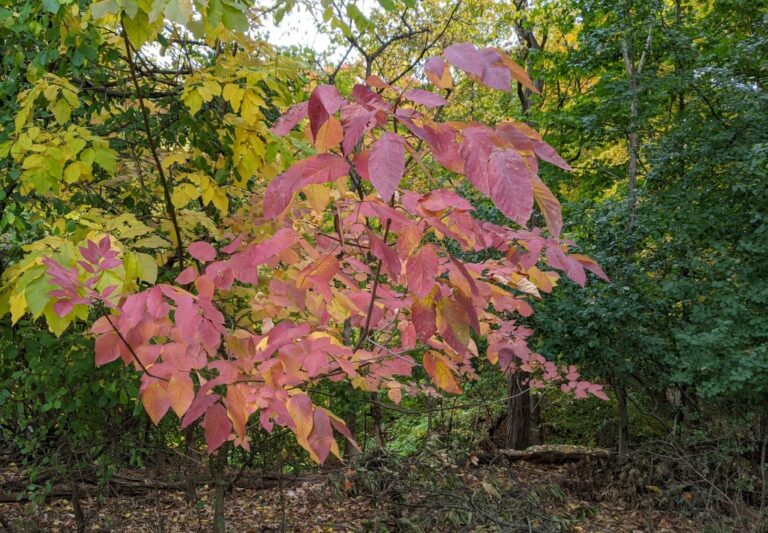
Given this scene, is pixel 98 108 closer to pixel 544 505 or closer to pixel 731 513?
pixel 544 505

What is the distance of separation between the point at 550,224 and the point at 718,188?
4775 millimetres

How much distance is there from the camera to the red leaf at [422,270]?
1125 millimetres

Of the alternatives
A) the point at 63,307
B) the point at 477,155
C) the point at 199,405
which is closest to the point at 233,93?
the point at 63,307

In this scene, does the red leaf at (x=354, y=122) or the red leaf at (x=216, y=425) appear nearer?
the red leaf at (x=354, y=122)

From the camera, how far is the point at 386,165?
0.86 m

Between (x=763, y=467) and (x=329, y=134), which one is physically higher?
(x=329, y=134)

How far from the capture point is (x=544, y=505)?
4695 millimetres

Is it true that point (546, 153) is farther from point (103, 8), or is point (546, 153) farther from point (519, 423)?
point (519, 423)

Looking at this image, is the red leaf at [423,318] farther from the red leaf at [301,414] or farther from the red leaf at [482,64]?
the red leaf at [482,64]

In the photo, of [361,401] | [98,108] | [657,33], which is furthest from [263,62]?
[657,33]

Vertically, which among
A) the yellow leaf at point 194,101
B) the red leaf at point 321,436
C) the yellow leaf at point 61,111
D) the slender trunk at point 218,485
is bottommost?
the slender trunk at point 218,485

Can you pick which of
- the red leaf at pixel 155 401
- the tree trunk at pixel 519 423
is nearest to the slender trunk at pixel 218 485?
the red leaf at pixel 155 401

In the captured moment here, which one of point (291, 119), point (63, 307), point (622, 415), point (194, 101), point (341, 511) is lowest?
point (341, 511)

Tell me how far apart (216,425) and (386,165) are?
2.38 ft
